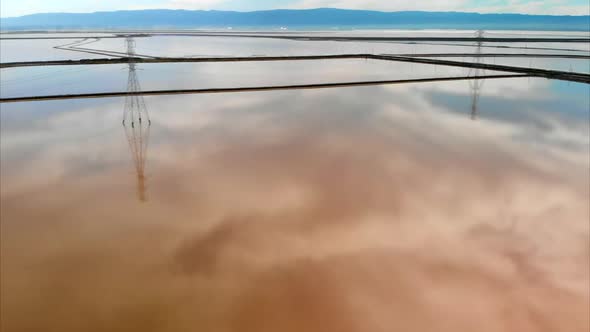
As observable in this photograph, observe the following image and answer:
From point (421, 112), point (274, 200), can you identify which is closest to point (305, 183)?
point (274, 200)

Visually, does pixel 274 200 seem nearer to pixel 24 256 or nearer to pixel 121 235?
pixel 121 235

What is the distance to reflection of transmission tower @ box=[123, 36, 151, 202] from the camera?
19.3 feet

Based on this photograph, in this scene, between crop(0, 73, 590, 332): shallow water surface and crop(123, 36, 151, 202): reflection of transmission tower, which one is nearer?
crop(0, 73, 590, 332): shallow water surface

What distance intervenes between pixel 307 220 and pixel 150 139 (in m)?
4.35

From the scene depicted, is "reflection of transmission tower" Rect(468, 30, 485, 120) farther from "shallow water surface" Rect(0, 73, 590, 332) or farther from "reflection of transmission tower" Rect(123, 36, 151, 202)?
"reflection of transmission tower" Rect(123, 36, 151, 202)

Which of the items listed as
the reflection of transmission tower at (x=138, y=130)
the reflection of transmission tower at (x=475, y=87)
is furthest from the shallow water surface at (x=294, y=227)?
the reflection of transmission tower at (x=475, y=87)

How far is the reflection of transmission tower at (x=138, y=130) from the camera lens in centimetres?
587

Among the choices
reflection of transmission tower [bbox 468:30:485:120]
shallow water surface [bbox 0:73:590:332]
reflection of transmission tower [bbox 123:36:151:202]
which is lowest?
shallow water surface [bbox 0:73:590:332]

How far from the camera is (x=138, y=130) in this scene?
8.30 meters

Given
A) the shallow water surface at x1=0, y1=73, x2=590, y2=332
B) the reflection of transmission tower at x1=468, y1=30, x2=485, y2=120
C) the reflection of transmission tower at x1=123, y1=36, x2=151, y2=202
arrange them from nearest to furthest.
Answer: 1. the shallow water surface at x1=0, y1=73, x2=590, y2=332
2. the reflection of transmission tower at x1=123, y1=36, x2=151, y2=202
3. the reflection of transmission tower at x1=468, y1=30, x2=485, y2=120

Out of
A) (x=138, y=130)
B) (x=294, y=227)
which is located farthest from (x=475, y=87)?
(x=294, y=227)

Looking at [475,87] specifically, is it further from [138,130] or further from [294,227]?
[294,227]

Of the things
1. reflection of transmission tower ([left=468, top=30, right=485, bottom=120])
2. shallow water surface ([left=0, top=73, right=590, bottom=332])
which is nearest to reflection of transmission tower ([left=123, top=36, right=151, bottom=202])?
shallow water surface ([left=0, top=73, right=590, bottom=332])

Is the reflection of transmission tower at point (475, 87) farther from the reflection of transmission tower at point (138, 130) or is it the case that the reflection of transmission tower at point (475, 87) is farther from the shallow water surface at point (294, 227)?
the reflection of transmission tower at point (138, 130)
